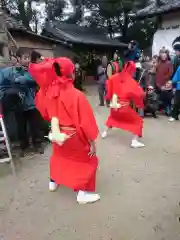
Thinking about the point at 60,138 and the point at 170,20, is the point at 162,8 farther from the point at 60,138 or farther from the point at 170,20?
the point at 60,138

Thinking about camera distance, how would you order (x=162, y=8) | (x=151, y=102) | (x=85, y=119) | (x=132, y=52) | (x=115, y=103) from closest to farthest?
(x=85, y=119)
(x=115, y=103)
(x=132, y=52)
(x=151, y=102)
(x=162, y=8)

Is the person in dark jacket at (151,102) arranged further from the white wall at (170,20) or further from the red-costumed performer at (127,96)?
the white wall at (170,20)

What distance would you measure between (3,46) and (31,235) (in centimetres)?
598

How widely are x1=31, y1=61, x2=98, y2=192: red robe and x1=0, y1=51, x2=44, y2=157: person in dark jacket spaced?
58.3 inches

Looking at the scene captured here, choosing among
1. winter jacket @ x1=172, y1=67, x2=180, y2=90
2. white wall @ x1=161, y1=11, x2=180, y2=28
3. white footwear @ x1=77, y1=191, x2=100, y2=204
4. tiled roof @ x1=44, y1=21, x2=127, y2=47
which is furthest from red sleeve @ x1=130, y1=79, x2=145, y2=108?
tiled roof @ x1=44, y1=21, x2=127, y2=47

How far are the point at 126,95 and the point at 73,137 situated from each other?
2287mm

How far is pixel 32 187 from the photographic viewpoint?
160 inches

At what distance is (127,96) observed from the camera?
541 cm

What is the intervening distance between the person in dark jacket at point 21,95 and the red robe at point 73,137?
1481mm

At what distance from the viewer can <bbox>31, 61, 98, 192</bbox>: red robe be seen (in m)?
3.15

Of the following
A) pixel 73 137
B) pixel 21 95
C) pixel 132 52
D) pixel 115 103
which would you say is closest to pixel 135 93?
pixel 115 103

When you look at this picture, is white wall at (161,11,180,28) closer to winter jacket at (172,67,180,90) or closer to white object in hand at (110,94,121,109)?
winter jacket at (172,67,180,90)

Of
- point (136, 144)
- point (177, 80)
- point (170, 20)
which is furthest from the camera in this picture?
point (170, 20)

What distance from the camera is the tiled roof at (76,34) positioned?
799 inches
